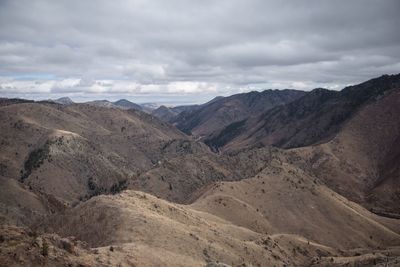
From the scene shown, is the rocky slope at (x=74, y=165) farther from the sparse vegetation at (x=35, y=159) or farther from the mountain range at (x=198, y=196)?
the mountain range at (x=198, y=196)

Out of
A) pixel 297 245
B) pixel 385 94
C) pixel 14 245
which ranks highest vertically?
pixel 385 94

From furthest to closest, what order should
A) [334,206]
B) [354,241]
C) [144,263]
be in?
[334,206]
[354,241]
[144,263]

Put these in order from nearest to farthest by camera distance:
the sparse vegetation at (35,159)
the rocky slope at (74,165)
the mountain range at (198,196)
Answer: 1. the mountain range at (198,196)
2. the rocky slope at (74,165)
3. the sparse vegetation at (35,159)

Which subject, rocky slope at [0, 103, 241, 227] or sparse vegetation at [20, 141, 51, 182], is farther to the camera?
sparse vegetation at [20, 141, 51, 182]

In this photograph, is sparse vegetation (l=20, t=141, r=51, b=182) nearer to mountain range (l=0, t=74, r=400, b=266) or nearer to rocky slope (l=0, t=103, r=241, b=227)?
rocky slope (l=0, t=103, r=241, b=227)

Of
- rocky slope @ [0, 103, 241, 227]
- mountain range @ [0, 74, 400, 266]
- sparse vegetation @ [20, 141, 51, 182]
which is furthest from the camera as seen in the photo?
sparse vegetation @ [20, 141, 51, 182]

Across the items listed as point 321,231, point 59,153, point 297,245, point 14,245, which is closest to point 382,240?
point 321,231

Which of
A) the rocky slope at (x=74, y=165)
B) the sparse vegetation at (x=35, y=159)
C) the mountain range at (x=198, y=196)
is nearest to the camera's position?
the mountain range at (x=198, y=196)

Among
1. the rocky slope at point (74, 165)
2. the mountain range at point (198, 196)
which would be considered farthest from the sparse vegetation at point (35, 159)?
the mountain range at point (198, 196)

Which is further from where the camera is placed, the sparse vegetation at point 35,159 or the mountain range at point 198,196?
the sparse vegetation at point 35,159

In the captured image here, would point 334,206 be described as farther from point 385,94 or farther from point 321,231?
point 385,94

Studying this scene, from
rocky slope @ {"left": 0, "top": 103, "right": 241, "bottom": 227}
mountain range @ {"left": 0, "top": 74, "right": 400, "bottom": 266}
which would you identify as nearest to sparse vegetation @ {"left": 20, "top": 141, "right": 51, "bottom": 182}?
rocky slope @ {"left": 0, "top": 103, "right": 241, "bottom": 227}
